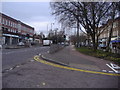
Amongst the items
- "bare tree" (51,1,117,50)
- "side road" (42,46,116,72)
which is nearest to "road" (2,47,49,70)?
"side road" (42,46,116,72)

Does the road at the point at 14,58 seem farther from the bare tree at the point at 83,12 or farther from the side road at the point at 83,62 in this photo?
the bare tree at the point at 83,12

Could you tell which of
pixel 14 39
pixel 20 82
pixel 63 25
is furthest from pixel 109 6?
pixel 14 39

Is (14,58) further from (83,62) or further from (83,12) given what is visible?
(83,12)

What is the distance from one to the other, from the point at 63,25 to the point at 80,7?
3.92 metres

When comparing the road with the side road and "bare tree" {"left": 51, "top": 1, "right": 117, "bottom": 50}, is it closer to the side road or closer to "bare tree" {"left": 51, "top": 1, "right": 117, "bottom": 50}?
the side road

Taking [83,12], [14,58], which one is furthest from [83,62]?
[83,12]

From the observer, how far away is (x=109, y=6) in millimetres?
17172

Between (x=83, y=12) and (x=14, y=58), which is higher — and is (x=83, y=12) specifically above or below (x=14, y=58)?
above

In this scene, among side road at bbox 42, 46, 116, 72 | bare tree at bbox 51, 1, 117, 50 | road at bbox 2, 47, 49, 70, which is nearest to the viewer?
road at bbox 2, 47, 49, 70

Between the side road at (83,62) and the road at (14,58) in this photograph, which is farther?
the side road at (83,62)

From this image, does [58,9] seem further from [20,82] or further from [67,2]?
[20,82]

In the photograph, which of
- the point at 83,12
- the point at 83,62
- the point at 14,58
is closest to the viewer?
the point at 83,62

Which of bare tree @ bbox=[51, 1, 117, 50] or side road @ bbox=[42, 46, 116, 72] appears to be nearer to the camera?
side road @ bbox=[42, 46, 116, 72]

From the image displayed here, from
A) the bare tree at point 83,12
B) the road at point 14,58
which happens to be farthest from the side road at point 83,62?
the bare tree at point 83,12
